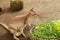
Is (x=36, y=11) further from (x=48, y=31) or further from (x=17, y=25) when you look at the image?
(x=48, y=31)

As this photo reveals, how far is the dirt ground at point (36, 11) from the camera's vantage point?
4.30ft

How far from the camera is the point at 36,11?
1459 mm

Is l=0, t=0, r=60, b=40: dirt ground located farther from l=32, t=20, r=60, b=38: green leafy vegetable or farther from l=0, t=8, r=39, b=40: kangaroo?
l=32, t=20, r=60, b=38: green leafy vegetable

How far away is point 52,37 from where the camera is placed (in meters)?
1.01

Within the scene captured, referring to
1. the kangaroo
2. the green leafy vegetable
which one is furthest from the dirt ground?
the green leafy vegetable

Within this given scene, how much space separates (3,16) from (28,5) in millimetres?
237

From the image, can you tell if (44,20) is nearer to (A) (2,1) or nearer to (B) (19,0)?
(B) (19,0)

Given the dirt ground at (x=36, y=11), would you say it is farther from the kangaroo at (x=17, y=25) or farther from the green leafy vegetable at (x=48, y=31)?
the green leafy vegetable at (x=48, y=31)

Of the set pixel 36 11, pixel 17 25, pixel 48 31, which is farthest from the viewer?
pixel 36 11

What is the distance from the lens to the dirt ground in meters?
1.31

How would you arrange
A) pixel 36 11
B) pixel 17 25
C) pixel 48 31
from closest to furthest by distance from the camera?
1. pixel 48 31
2. pixel 17 25
3. pixel 36 11

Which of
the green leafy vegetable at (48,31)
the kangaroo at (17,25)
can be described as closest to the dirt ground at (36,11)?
the kangaroo at (17,25)

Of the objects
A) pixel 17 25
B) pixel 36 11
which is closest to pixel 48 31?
pixel 17 25

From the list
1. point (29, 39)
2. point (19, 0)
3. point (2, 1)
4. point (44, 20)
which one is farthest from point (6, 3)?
point (29, 39)
